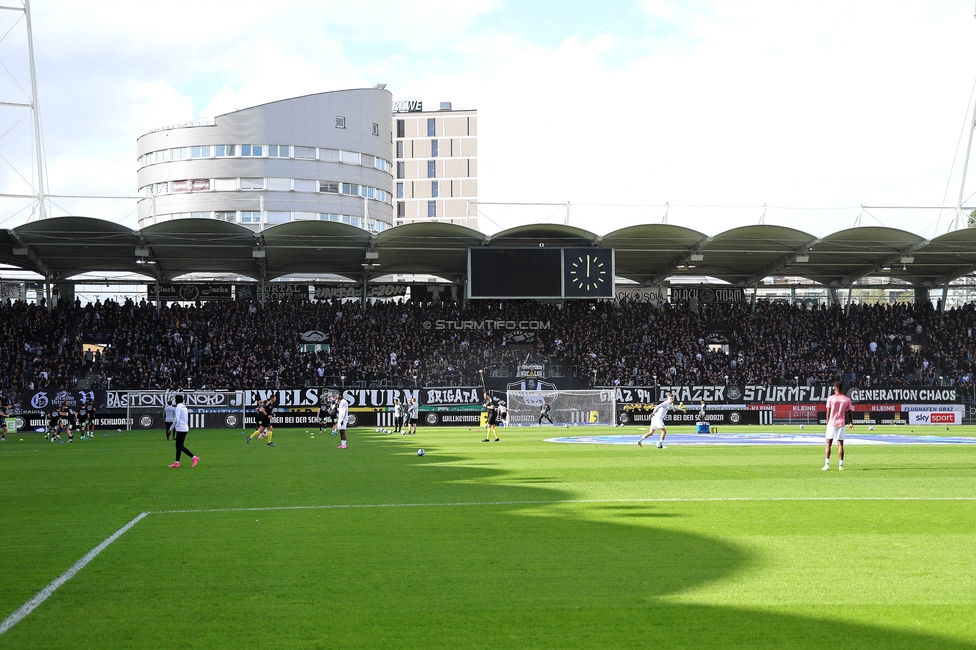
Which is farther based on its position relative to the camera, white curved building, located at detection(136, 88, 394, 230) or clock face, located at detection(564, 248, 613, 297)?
white curved building, located at detection(136, 88, 394, 230)

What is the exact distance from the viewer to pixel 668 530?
1198cm

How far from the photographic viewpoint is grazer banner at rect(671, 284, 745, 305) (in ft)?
219

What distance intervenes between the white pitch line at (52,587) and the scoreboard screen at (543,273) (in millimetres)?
42246

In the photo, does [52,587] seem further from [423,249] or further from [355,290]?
[355,290]

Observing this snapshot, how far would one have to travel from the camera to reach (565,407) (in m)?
52.0

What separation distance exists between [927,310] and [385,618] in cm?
6524

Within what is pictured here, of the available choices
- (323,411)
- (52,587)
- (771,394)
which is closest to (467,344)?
(323,411)

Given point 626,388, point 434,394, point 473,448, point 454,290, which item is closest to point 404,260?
point 454,290

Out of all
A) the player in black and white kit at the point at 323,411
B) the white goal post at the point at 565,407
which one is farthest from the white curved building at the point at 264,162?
the white goal post at the point at 565,407

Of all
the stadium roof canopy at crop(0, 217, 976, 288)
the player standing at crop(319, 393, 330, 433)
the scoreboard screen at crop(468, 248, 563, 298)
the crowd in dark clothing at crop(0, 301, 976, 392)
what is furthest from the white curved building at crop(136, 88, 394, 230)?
the player standing at crop(319, 393, 330, 433)

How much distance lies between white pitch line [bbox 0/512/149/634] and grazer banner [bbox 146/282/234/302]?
52397 mm

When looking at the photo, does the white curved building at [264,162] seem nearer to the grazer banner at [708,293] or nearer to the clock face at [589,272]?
the grazer banner at [708,293]

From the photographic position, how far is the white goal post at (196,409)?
49375 mm

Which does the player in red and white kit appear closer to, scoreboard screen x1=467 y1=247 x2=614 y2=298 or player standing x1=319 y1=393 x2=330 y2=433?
player standing x1=319 y1=393 x2=330 y2=433
